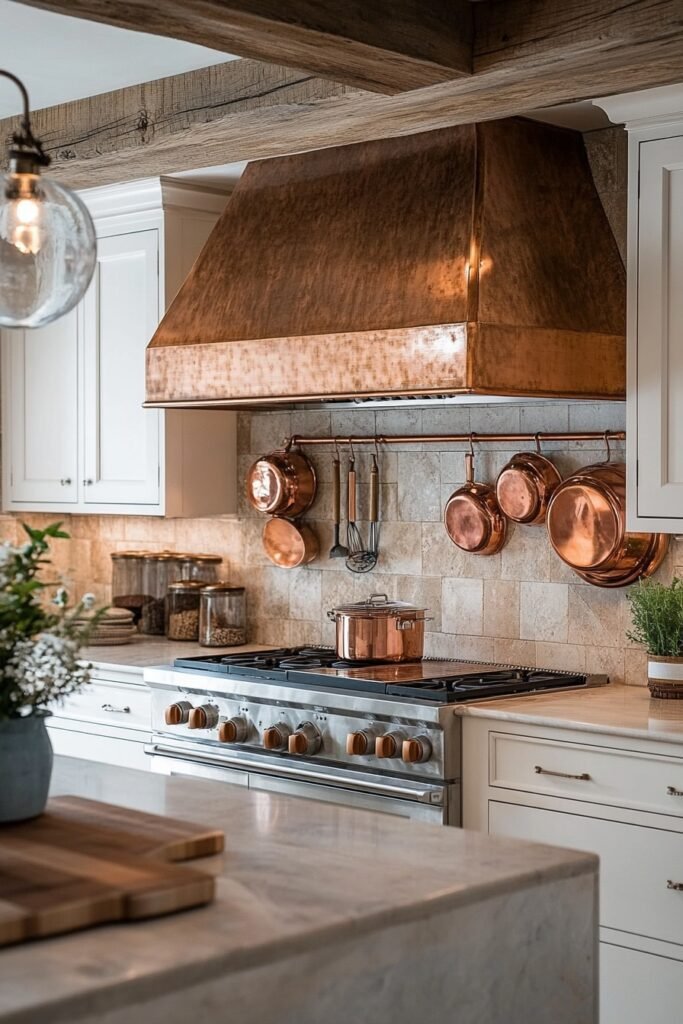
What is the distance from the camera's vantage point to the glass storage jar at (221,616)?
4.83m

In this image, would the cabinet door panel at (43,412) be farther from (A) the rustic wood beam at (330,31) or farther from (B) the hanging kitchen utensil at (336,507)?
(A) the rustic wood beam at (330,31)

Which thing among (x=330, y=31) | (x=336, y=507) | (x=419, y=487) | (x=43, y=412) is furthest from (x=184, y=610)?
(x=330, y=31)

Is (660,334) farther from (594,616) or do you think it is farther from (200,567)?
(200,567)

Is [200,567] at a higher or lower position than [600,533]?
lower

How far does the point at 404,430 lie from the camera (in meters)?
4.48

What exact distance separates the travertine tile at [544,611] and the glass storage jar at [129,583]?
163 centimetres

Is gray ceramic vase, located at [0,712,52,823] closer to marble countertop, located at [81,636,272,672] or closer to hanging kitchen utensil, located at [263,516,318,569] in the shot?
marble countertop, located at [81,636,272,672]

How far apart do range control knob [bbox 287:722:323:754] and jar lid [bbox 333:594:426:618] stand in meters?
0.42

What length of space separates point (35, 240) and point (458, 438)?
2.27 m

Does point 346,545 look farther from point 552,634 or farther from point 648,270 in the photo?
point 648,270

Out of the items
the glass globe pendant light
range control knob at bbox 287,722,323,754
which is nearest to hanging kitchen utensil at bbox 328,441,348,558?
range control knob at bbox 287,722,323,754

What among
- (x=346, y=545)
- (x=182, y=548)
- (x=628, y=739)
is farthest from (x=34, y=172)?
(x=182, y=548)

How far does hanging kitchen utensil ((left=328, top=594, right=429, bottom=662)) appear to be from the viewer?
4.13m

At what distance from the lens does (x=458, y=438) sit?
4.25 m
